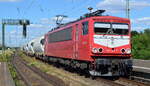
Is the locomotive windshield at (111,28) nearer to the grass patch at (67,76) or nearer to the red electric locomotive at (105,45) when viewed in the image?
the red electric locomotive at (105,45)

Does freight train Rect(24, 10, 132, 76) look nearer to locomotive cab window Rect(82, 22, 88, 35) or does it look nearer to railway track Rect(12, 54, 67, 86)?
locomotive cab window Rect(82, 22, 88, 35)

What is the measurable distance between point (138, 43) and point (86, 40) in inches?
715

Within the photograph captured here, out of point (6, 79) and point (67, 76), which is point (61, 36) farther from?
point (6, 79)

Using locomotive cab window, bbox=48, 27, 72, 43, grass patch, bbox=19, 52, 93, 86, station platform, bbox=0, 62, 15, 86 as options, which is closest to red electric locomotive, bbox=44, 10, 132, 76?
grass patch, bbox=19, 52, 93, 86

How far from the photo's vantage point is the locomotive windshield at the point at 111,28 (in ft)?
56.2

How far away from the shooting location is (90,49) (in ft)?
54.8

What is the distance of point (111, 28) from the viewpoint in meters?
17.3

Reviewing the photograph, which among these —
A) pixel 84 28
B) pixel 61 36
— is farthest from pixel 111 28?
pixel 61 36

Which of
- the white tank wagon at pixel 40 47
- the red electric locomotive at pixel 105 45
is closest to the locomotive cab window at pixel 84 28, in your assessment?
the red electric locomotive at pixel 105 45

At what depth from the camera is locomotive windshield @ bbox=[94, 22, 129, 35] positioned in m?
17.1

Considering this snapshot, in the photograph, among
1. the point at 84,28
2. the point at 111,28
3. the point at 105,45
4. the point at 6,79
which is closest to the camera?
the point at 6,79

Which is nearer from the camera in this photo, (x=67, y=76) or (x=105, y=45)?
(x=105, y=45)

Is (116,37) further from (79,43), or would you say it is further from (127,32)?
(79,43)

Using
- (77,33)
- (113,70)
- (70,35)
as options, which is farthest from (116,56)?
(70,35)
